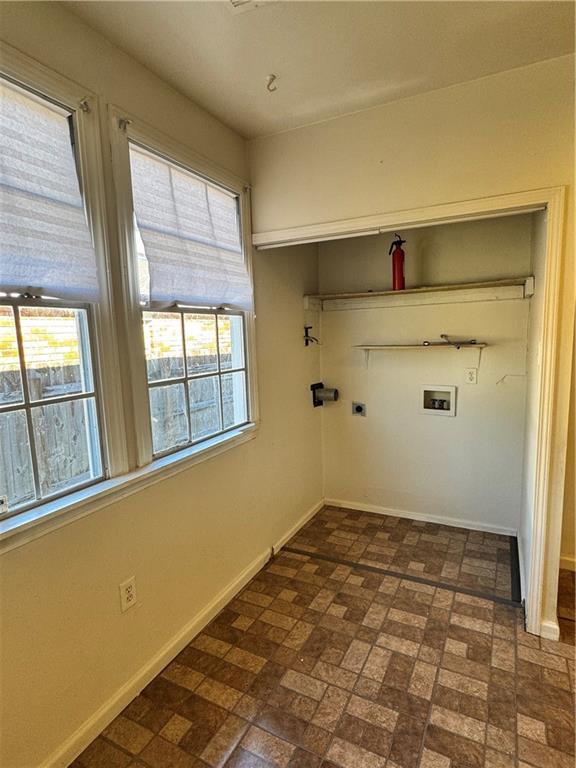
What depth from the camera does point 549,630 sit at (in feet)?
6.23

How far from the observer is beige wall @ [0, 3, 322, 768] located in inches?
49.8

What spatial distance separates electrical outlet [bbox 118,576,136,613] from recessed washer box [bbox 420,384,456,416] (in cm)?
228

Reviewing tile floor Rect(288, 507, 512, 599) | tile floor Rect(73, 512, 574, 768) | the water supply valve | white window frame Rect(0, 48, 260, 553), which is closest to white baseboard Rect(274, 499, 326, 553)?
tile floor Rect(288, 507, 512, 599)

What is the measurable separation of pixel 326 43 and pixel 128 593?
237 centimetres

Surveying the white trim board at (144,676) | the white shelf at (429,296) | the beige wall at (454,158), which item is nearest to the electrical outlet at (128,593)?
the white trim board at (144,676)

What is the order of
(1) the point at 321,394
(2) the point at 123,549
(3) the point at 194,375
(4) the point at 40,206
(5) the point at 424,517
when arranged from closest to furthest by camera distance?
(4) the point at 40,206, (2) the point at 123,549, (3) the point at 194,375, (5) the point at 424,517, (1) the point at 321,394

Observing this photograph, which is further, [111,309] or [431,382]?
[431,382]

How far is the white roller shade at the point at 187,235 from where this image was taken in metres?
1.70

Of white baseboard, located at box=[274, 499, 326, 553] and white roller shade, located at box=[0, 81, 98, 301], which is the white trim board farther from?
white roller shade, located at box=[0, 81, 98, 301]

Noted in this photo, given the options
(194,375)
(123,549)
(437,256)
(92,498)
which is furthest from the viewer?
(437,256)

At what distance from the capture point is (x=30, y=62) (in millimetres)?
1260

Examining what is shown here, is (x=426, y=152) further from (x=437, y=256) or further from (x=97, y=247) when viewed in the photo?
(x=97, y=247)

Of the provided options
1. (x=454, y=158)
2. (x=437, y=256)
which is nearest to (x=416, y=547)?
(x=437, y=256)

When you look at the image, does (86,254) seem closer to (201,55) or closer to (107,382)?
(107,382)
